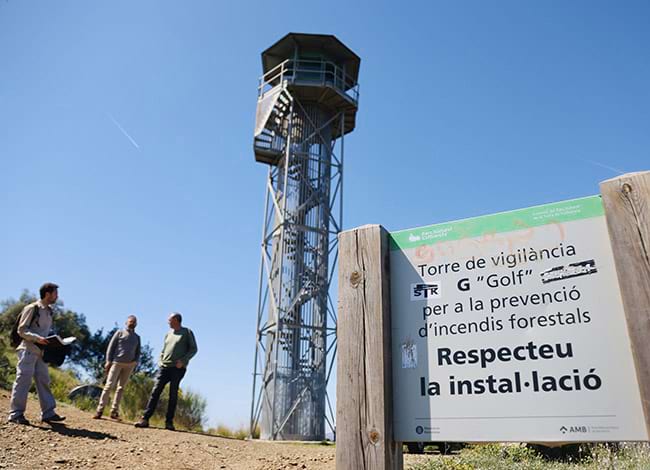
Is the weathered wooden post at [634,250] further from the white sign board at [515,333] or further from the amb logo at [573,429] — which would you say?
the amb logo at [573,429]

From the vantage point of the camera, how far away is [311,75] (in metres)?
17.8

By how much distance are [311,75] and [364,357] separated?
16592mm

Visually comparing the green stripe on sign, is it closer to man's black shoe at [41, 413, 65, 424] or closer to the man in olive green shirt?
man's black shoe at [41, 413, 65, 424]

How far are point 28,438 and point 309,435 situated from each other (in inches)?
355

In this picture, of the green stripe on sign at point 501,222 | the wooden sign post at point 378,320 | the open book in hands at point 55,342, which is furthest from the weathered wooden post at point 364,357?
the open book in hands at point 55,342

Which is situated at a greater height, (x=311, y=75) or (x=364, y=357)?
(x=311, y=75)

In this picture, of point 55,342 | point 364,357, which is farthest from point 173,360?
point 364,357

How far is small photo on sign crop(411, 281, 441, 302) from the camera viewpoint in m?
2.51

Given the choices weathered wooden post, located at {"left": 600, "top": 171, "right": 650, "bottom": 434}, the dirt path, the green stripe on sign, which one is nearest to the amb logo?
weathered wooden post, located at {"left": 600, "top": 171, "right": 650, "bottom": 434}

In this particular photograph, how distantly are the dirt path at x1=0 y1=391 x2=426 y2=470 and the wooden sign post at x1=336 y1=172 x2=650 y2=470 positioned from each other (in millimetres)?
4205

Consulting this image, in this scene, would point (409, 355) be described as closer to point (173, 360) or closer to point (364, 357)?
point (364, 357)

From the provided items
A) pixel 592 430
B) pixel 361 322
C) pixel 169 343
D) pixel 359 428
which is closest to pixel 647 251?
pixel 592 430

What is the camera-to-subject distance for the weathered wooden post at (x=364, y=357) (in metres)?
2.36

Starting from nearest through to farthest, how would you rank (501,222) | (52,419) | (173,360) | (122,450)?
(501,222) → (122,450) → (52,419) → (173,360)
